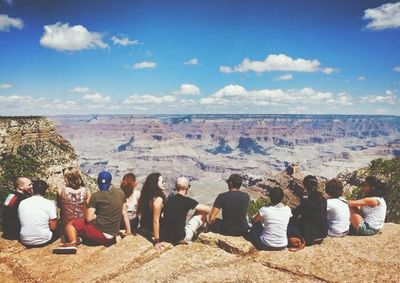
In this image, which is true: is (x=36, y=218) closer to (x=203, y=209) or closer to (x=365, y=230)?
(x=203, y=209)

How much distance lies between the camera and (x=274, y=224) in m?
8.99

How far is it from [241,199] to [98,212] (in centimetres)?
394

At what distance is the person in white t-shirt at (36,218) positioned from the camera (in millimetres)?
9195

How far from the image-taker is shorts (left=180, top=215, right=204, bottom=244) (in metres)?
9.56

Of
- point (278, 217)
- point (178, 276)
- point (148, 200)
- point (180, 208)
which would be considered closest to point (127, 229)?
point (148, 200)

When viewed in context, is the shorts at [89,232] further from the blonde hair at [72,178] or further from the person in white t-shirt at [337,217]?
the person in white t-shirt at [337,217]

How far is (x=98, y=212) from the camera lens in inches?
367

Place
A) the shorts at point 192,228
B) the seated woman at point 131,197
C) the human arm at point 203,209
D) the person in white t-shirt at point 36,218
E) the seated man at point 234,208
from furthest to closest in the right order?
the seated woman at point 131,197 → the human arm at point 203,209 → the seated man at point 234,208 → the shorts at point 192,228 → the person in white t-shirt at point 36,218

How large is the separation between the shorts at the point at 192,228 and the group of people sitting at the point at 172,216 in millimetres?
27

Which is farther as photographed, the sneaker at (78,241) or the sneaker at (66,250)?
the sneaker at (78,241)

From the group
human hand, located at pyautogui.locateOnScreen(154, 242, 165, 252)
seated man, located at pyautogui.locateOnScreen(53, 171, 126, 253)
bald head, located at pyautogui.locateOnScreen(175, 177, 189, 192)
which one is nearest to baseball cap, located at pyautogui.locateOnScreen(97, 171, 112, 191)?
seated man, located at pyautogui.locateOnScreen(53, 171, 126, 253)

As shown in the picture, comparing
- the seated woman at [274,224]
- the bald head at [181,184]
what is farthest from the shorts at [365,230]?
the bald head at [181,184]

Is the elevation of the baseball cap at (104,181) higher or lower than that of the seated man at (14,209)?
higher

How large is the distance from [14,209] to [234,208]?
620 cm
